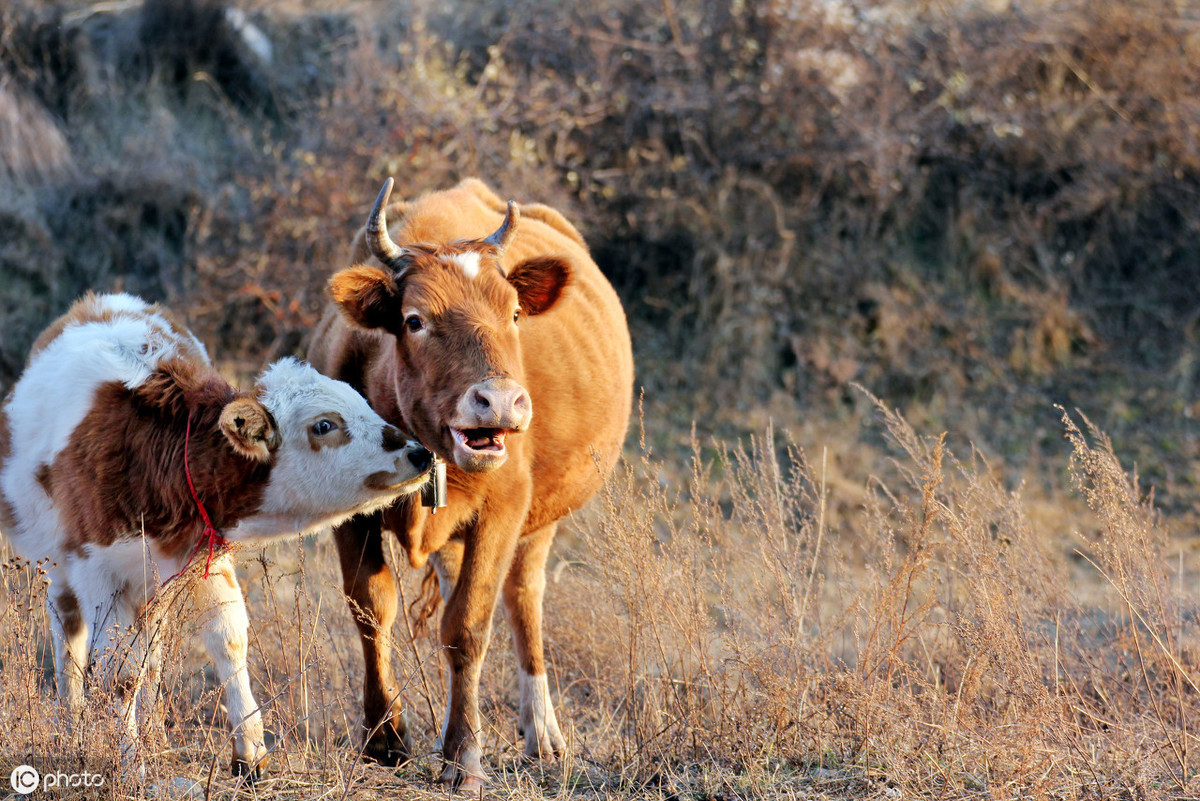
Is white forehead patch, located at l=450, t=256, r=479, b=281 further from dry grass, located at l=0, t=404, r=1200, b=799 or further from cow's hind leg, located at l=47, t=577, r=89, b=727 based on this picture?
cow's hind leg, located at l=47, t=577, r=89, b=727

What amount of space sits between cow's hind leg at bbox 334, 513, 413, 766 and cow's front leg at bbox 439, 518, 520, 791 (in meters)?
0.26

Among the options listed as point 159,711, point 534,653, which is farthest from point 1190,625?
point 159,711

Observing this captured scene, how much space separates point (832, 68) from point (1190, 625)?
7738 millimetres

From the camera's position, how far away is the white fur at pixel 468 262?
4.39m

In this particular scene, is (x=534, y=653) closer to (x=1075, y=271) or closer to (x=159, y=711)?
(x=159, y=711)

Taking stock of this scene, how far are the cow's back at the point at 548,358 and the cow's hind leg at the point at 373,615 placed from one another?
0.52 metres

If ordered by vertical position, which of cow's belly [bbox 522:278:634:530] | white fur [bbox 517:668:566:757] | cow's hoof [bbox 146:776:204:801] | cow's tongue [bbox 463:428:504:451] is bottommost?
white fur [bbox 517:668:566:757]

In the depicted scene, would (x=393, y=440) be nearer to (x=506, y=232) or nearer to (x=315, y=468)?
(x=315, y=468)

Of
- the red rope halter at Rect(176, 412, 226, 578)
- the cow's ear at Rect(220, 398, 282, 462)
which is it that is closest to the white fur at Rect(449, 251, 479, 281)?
the cow's ear at Rect(220, 398, 282, 462)

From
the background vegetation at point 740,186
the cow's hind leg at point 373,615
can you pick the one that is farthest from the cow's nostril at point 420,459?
the background vegetation at point 740,186

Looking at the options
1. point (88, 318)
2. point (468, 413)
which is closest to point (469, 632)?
point (468, 413)

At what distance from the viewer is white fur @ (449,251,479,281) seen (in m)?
4.39

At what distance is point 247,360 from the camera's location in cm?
1027

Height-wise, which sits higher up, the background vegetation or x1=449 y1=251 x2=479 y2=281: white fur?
x1=449 y1=251 x2=479 y2=281: white fur
